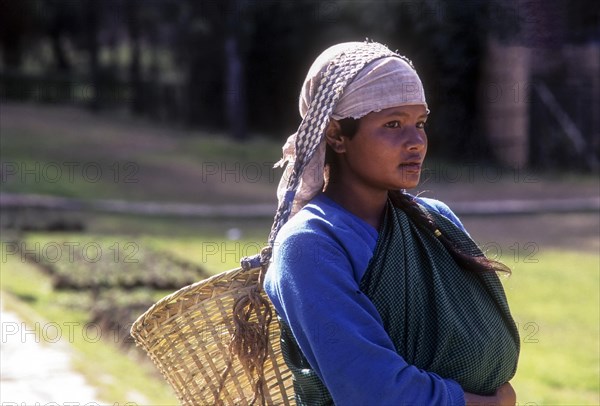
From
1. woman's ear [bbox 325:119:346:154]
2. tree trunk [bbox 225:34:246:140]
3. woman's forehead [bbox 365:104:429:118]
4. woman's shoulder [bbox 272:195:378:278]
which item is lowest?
tree trunk [bbox 225:34:246:140]

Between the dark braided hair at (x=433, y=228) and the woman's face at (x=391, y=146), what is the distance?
113mm

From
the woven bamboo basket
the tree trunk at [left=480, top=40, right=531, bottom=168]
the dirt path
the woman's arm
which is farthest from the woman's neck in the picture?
the tree trunk at [left=480, top=40, right=531, bottom=168]

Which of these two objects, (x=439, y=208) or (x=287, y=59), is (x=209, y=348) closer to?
(x=439, y=208)

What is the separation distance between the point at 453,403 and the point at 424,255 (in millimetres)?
405

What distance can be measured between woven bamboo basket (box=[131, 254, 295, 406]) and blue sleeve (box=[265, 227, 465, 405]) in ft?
1.28

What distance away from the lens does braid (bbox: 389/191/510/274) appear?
262 centimetres

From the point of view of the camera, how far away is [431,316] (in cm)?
247

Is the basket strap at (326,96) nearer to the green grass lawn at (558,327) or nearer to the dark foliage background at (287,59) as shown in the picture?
the green grass lawn at (558,327)

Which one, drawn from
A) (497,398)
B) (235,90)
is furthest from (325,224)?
(235,90)

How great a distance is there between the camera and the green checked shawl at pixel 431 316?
7.95 ft

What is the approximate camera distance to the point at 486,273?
2639mm

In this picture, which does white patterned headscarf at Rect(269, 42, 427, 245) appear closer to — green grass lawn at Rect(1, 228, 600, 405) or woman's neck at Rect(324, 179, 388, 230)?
woman's neck at Rect(324, 179, 388, 230)

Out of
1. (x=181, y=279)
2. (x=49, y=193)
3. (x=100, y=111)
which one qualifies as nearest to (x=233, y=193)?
(x=49, y=193)

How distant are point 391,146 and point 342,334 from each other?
1.60 feet
